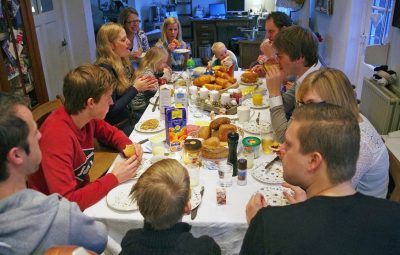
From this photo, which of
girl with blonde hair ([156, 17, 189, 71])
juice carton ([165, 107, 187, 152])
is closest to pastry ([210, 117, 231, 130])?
juice carton ([165, 107, 187, 152])

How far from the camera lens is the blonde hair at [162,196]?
102 cm

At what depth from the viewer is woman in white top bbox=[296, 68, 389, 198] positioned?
1.39m

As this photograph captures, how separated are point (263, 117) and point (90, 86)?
3.80 feet

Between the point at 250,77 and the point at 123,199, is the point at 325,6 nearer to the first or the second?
the point at 250,77

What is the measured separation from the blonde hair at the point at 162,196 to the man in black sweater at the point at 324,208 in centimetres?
23

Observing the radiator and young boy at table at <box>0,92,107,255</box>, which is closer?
young boy at table at <box>0,92,107,255</box>

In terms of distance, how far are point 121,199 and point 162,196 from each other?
45 cm

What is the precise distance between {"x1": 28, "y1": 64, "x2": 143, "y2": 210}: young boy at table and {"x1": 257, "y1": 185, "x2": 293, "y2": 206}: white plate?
596 millimetres

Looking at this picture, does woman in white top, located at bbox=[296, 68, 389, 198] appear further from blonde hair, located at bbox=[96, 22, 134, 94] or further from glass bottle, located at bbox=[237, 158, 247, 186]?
blonde hair, located at bbox=[96, 22, 134, 94]

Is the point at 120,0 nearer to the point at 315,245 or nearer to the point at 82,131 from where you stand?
the point at 82,131

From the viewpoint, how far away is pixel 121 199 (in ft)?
4.63

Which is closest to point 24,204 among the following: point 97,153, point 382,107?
point 97,153

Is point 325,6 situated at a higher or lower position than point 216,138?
higher

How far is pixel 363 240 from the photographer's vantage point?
813 millimetres
